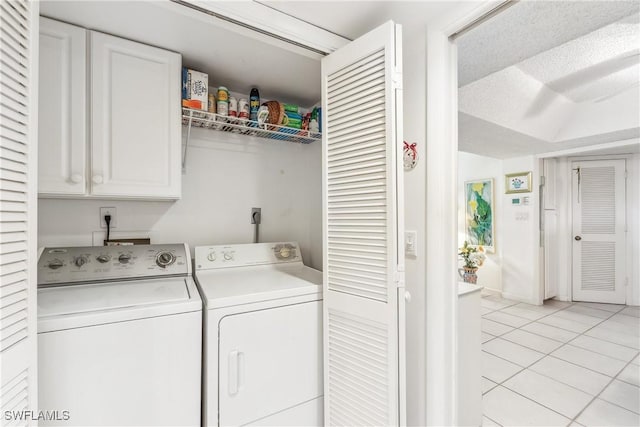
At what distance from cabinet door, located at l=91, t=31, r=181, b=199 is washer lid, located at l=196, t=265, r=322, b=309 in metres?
0.54

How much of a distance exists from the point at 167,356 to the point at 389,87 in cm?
139

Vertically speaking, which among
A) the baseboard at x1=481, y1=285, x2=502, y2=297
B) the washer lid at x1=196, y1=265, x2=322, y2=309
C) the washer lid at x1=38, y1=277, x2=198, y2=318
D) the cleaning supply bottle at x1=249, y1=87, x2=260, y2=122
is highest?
the cleaning supply bottle at x1=249, y1=87, x2=260, y2=122

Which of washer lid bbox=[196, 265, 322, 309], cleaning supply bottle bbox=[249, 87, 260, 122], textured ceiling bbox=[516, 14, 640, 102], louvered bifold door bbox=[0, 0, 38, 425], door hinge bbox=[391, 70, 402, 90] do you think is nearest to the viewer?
louvered bifold door bbox=[0, 0, 38, 425]

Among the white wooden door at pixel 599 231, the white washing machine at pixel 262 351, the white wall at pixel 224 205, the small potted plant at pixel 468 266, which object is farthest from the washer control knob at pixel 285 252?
the white wooden door at pixel 599 231

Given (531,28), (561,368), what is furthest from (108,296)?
(561,368)

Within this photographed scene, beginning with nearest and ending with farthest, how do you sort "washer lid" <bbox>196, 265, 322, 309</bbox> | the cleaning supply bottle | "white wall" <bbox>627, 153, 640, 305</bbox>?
"washer lid" <bbox>196, 265, 322, 309</bbox> < the cleaning supply bottle < "white wall" <bbox>627, 153, 640, 305</bbox>

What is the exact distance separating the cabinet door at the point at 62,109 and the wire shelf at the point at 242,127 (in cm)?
48

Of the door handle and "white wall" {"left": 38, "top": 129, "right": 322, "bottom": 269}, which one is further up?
"white wall" {"left": 38, "top": 129, "right": 322, "bottom": 269}

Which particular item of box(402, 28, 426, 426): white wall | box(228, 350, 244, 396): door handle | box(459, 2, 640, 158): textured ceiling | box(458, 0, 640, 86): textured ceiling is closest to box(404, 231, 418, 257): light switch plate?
box(402, 28, 426, 426): white wall

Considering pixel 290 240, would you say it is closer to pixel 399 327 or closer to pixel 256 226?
pixel 256 226

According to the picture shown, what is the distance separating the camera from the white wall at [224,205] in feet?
5.41

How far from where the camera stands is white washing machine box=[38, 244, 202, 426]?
3.27 ft

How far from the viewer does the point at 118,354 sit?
3.50 feet

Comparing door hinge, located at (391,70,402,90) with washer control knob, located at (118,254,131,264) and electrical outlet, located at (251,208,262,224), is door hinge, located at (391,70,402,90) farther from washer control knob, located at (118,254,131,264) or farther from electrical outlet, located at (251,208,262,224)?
washer control knob, located at (118,254,131,264)
